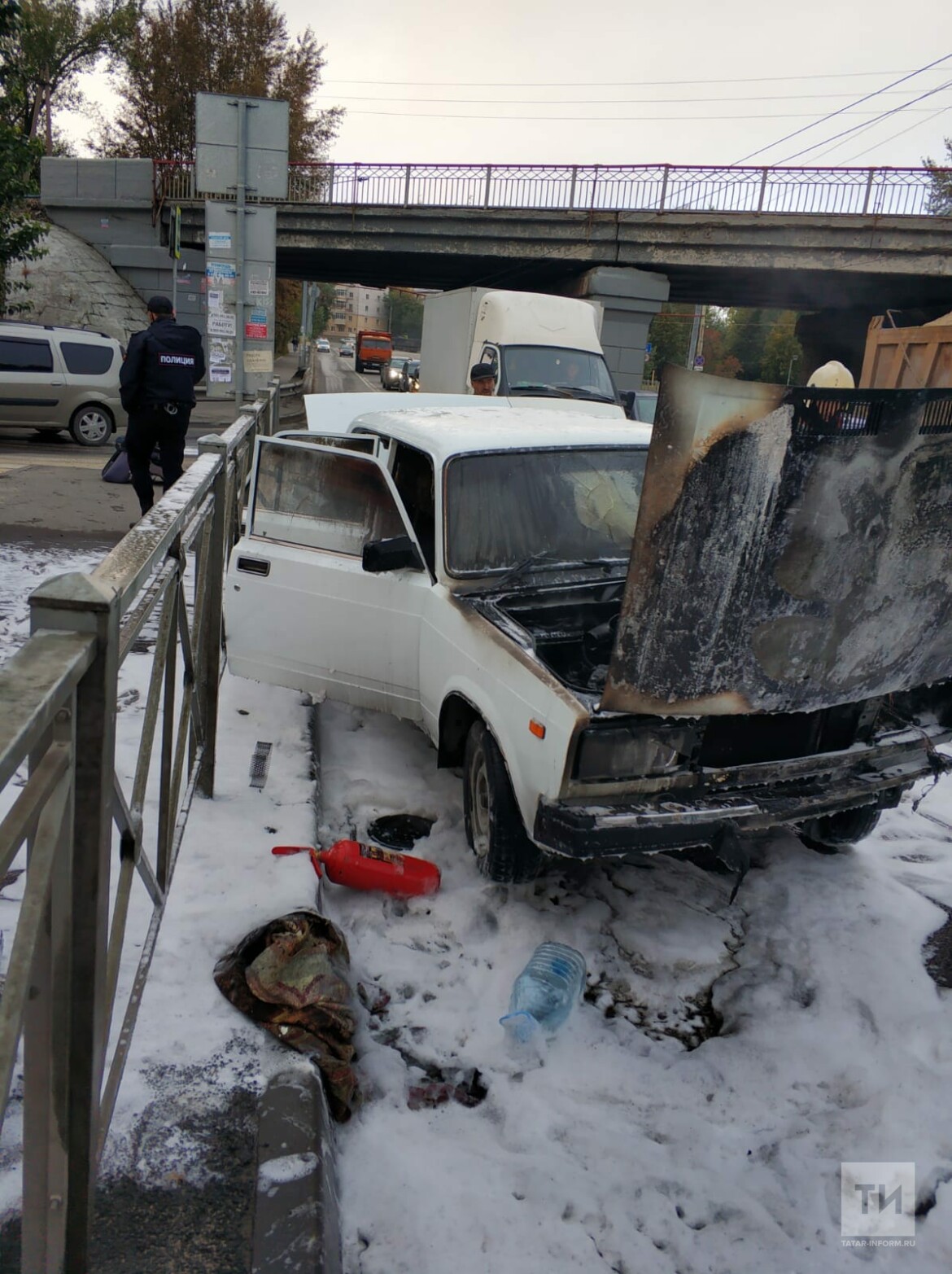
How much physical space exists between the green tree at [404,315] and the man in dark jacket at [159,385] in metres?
124

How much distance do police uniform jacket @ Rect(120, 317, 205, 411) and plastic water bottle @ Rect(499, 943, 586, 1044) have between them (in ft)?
19.6

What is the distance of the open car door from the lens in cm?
465

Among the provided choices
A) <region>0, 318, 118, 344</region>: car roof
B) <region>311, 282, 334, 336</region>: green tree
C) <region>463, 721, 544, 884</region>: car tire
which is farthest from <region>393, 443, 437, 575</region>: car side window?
<region>311, 282, 334, 336</region>: green tree

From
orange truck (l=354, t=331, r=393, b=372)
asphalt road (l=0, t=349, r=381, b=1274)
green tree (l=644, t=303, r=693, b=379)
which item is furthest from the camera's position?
green tree (l=644, t=303, r=693, b=379)

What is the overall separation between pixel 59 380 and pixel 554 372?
758 cm

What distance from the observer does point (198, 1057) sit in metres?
2.60

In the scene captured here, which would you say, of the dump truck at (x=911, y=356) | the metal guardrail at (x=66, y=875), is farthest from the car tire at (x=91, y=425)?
the metal guardrail at (x=66, y=875)

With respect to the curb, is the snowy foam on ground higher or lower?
lower

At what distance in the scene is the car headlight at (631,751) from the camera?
3334 millimetres

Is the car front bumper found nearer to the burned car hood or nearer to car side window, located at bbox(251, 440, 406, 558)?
the burned car hood

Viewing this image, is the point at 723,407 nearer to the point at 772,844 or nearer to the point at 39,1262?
the point at 772,844

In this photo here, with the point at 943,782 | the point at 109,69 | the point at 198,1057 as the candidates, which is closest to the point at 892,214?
the point at 943,782

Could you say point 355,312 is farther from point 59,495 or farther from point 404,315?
point 59,495

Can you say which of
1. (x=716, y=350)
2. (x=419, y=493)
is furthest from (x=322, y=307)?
(x=419, y=493)
